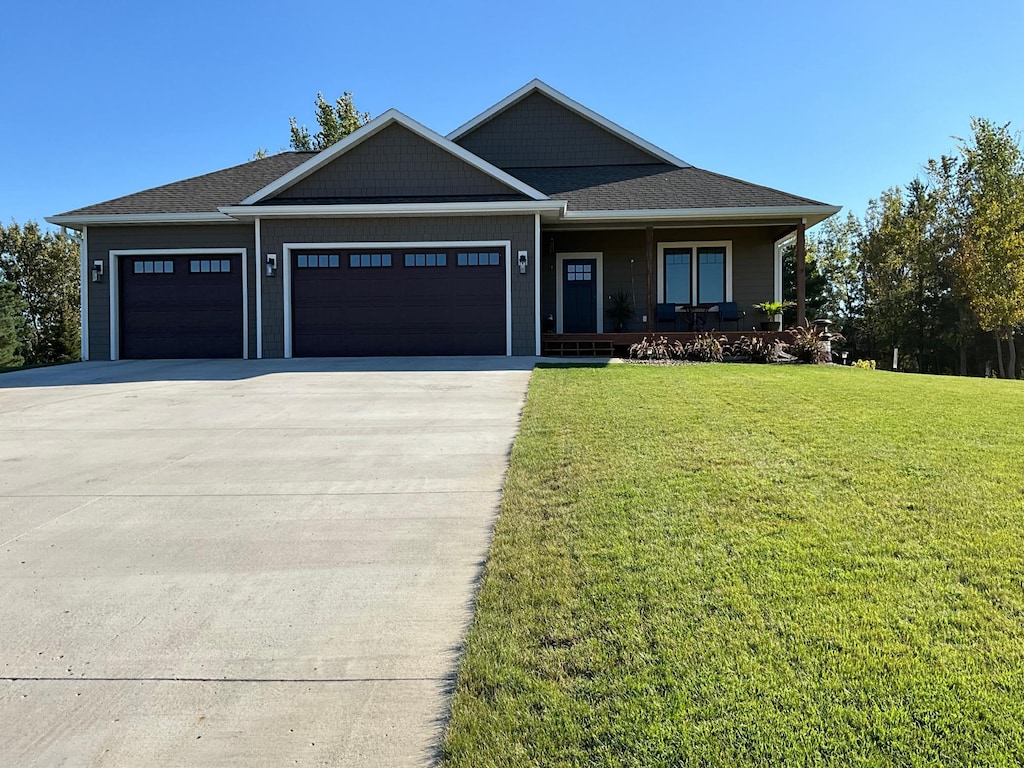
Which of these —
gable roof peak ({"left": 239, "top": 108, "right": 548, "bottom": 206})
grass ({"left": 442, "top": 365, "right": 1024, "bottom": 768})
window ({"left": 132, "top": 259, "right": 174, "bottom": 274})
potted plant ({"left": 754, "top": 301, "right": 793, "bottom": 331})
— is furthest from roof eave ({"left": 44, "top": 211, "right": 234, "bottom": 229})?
grass ({"left": 442, "top": 365, "right": 1024, "bottom": 768})

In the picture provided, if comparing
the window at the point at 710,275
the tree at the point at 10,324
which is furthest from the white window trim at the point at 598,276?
the tree at the point at 10,324

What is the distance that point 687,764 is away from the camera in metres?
1.96

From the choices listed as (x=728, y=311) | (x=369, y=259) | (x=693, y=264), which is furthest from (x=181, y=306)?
(x=728, y=311)

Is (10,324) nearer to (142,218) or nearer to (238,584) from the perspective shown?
(142,218)

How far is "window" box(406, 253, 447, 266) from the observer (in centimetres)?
1487

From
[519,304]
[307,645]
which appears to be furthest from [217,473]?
[519,304]

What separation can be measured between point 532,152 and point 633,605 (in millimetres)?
17477

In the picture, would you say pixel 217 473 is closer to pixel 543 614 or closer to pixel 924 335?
pixel 543 614

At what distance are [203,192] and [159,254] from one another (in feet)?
6.93

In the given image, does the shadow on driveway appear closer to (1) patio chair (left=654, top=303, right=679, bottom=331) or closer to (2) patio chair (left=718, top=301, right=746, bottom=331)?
→ (1) patio chair (left=654, top=303, right=679, bottom=331)

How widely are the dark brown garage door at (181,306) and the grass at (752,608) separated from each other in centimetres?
1210

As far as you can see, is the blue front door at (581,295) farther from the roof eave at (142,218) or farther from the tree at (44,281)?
the tree at (44,281)

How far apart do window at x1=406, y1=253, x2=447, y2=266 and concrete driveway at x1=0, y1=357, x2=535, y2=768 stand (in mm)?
7761

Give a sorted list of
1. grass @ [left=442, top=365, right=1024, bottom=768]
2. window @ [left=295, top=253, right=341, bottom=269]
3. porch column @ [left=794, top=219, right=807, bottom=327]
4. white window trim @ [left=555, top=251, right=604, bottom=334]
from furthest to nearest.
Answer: white window trim @ [left=555, top=251, right=604, bottom=334]
porch column @ [left=794, top=219, right=807, bottom=327]
window @ [left=295, top=253, right=341, bottom=269]
grass @ [left=442, top=365, right=1024, bottom=768]
